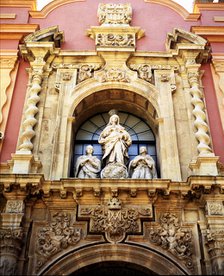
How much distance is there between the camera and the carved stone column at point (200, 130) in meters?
8.48

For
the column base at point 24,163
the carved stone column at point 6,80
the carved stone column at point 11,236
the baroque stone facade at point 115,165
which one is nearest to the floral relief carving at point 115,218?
the baroque stone facade at point 115,165

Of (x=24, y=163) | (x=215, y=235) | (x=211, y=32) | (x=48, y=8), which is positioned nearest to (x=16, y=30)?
(x=48, y=8)

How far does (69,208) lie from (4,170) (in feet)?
5.55

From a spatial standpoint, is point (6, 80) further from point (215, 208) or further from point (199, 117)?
point (215, 208)

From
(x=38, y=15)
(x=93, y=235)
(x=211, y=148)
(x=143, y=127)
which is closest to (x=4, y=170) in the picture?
(x=93, y=235)

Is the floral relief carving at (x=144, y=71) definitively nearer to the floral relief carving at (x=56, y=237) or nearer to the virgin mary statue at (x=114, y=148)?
the virgin mary statue at (x=114, y=148)

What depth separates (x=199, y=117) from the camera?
373 inches

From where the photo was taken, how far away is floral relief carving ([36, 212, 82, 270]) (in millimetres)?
7648

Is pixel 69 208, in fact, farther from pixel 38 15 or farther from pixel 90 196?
pixel 38 15

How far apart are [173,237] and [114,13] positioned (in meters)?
7.18

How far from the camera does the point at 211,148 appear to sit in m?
9.18

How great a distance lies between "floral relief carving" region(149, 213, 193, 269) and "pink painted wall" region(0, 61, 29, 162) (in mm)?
3585

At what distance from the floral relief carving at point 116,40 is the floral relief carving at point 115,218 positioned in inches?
195

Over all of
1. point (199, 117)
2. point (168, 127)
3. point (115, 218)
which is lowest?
point (115, 218)
